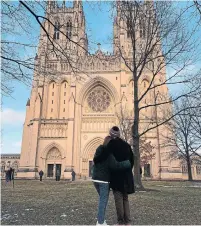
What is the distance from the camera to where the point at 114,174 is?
13.4ft

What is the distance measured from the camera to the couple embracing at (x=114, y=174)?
3.95m

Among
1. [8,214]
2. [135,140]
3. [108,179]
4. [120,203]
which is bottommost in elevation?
[8,214]

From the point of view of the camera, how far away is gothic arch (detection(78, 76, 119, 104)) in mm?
41312

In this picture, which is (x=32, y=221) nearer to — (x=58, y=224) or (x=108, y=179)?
(x=58, y=224)

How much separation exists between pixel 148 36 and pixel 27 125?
33017 mm

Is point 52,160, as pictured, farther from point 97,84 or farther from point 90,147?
point 97,84

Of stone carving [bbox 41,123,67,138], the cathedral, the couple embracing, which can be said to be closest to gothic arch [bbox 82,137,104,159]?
the cathedral

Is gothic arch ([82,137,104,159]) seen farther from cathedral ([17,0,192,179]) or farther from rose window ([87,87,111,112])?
rose window ([87,87,111,112])

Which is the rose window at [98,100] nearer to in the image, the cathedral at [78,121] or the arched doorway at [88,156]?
the cathedral at [78,121]

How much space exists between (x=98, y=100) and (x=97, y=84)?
3.08 meters

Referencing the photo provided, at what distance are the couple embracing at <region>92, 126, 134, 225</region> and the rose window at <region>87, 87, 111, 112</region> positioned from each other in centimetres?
3735

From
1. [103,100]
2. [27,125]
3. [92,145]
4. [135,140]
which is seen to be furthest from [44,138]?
[135,140]

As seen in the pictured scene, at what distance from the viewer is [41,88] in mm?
41531

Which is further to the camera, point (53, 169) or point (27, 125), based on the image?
point (27, 125)
